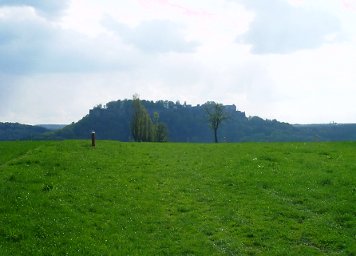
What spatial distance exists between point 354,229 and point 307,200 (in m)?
5.33

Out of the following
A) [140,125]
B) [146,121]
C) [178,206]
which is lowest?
[178,206]

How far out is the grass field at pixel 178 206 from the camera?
21.3 metres

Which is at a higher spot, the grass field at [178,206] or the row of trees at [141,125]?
the row of trees at [141,125]

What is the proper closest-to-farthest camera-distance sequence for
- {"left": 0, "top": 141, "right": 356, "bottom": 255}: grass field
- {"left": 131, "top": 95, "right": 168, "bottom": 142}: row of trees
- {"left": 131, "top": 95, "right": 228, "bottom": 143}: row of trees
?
{"left": 0, "top": 141, "right": 356, "bottom": 255}: grass field < {"left": 131, "top": 95, "right": 228, "bottom": 143}: row of trees < {"left": 131, "top": 95, "right": 168, "bottom": 142}: row of trees

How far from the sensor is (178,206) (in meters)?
28.2

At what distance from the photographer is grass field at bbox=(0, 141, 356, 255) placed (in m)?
21.3

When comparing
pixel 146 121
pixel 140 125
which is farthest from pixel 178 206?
pixel 146 121

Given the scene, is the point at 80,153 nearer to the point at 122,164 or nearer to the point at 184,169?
the point at 122,164

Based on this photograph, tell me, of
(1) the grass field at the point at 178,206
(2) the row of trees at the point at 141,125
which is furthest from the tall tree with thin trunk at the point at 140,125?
(1) the grass field at the point at 178,206

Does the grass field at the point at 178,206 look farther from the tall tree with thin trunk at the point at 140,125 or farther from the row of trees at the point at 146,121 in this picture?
the tall tree with thin trunk at the point at 140,125

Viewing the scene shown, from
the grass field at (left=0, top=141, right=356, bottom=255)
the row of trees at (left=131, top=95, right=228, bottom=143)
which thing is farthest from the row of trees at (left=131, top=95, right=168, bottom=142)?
the grass field at (left=0, top=141, right=356, bottom=255)

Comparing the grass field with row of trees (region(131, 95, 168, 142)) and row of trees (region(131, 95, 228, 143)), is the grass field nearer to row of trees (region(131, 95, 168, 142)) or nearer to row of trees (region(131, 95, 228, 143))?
row of trees (region(131, 95, 228, 143))

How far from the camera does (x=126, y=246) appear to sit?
70.2 ft

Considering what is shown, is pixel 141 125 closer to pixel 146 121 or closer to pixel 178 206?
pixel 146 121
